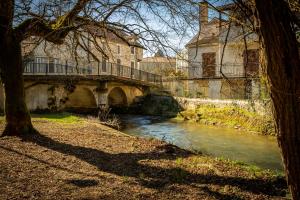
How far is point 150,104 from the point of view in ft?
104

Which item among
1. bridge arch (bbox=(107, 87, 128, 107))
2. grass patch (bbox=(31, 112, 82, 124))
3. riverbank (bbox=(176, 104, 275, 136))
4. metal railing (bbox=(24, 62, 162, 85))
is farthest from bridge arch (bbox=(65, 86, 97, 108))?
grass patch (bbox=(31, 112, 82, 124))

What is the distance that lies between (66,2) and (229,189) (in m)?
5.61

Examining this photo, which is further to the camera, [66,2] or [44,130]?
[44,130]

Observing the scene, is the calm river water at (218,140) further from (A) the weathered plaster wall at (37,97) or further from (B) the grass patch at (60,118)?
(A) the weathered plaster wall at (37,97)

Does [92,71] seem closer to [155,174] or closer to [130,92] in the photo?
[130,92]

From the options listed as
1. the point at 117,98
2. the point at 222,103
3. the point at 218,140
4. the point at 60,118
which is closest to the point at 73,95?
the point at 117,98

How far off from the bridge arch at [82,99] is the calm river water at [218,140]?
183 inches

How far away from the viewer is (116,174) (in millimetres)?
7008

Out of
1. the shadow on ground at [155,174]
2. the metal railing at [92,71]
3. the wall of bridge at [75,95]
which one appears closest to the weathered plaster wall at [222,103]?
the metal railing at [92,71]

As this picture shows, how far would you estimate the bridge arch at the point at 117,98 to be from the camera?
31625mm

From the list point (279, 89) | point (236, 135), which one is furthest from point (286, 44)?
point (236, 135)

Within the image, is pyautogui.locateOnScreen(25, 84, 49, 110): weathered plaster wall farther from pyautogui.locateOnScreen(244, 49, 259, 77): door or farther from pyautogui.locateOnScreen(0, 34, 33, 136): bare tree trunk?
pyautogui.locateOnScreen(244, 49, 259, 77): door

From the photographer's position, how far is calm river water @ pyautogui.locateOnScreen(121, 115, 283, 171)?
13453mm

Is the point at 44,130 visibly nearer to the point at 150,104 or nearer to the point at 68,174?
the point at 68,174
